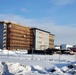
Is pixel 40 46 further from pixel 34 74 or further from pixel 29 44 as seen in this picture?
pixel 34 74

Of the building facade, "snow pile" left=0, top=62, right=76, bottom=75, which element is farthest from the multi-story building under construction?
"snow pile" left=0, top=62, right=76, bottom=75

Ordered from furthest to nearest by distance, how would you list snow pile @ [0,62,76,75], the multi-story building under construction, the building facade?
the multi-story building under construction → the building facade → snow pile @ [0,62,76,75]

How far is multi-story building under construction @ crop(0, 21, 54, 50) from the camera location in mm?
124375

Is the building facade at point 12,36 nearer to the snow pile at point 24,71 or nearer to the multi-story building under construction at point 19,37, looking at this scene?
the multi-story building under construction at point 19,37

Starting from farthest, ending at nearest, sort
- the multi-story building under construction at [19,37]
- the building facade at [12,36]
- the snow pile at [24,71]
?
1. the multi-story building under construction at [19,37]
2. the building facade at [12,36]
3. the snow pile at [24,71]

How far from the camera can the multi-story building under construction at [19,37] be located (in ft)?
408

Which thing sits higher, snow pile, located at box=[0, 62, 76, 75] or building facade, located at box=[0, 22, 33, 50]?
building facade, located at box=[0, 22, 33, 50]

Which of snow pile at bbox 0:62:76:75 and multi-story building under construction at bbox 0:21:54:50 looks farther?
multi-story building under construction at bbox 0:21:54:50

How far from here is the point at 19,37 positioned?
138 meters

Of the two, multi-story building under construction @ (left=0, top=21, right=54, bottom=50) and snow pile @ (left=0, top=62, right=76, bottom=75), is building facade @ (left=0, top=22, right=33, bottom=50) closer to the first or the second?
multi-story building under construction @ (left=0, top=21, right=54, bottom=50)

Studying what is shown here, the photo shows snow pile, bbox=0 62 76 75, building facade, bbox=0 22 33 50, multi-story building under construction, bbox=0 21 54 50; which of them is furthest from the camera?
multi-story building under construction, bbox=0 21 54 50

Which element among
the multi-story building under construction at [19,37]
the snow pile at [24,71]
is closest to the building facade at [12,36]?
the multi-story building under construction at [19,37]

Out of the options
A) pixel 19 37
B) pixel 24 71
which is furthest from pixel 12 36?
pixel 24 71

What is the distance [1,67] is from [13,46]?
359ft
